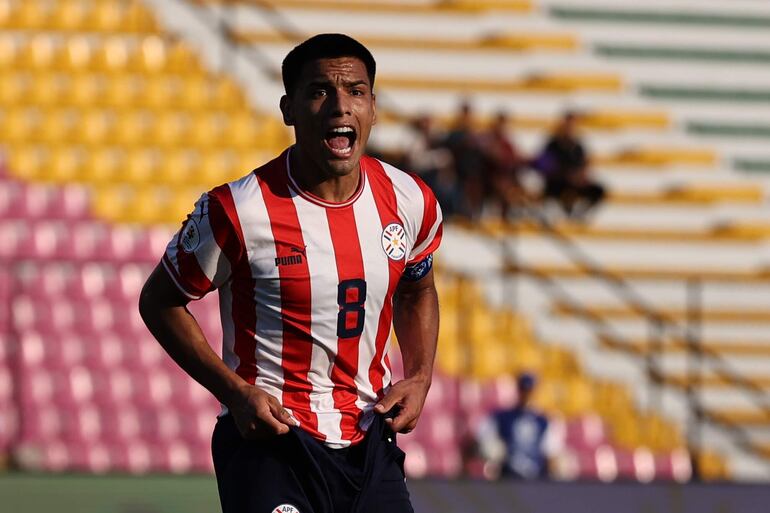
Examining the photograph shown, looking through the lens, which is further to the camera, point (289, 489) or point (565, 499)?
point (565, 499)

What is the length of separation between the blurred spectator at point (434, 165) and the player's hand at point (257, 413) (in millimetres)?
9795

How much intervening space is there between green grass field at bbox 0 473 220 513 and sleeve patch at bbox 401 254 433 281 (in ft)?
11.6

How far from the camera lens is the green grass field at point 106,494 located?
8.24 metres

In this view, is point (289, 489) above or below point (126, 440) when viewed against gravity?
above

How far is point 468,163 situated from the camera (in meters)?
14.5

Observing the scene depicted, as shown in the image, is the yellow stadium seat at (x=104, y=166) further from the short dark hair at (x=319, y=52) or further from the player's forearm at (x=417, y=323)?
the short dark hair at (x=319, y=52)

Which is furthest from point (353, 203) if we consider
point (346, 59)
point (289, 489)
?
point (289, 489)

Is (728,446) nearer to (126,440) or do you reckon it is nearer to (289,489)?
(126,440)

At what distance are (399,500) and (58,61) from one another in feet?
39.3

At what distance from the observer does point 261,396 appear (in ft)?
14.4

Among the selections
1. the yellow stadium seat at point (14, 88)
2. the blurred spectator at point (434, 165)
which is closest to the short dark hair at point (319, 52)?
the blurred spectator at point (434, 165)

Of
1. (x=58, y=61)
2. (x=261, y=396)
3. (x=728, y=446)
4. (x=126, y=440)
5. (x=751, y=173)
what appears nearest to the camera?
(x=261, y=396)

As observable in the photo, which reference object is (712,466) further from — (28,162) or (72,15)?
(72,15)

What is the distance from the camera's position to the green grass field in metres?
8.24
